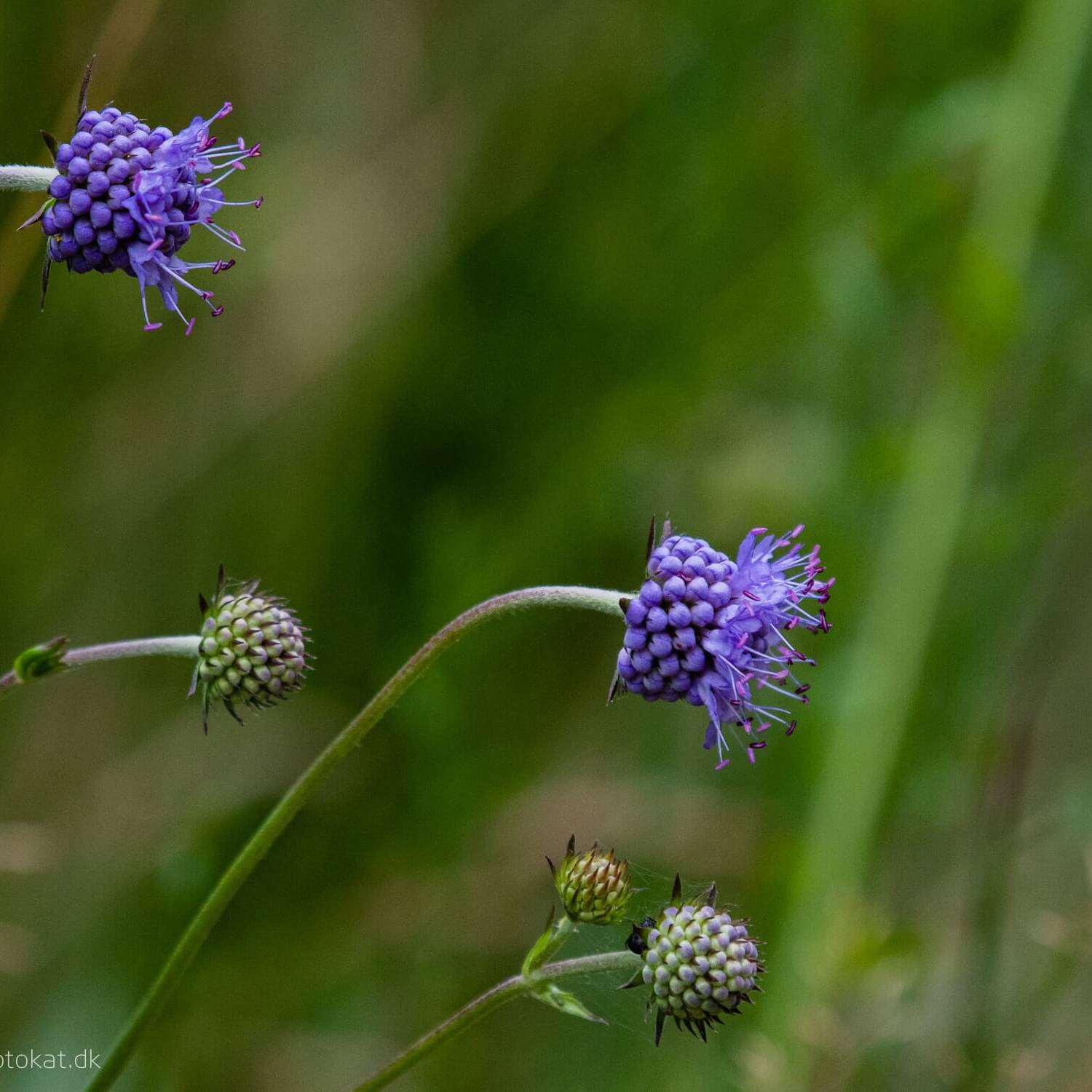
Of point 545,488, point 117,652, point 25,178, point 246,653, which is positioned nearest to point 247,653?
point 246,653

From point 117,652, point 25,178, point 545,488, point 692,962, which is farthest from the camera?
point 545,488

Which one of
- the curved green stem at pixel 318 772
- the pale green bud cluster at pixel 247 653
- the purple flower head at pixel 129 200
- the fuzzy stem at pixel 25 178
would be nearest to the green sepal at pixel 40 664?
the pale green bud cluster at pixel 247 653

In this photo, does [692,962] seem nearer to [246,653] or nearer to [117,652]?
[246,653]

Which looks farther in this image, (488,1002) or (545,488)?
(545,488)

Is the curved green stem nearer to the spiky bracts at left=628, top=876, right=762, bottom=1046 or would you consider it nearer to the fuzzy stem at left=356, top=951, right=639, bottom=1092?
the fuzzy stem at left=356, top=951, right=639, bottom=1092

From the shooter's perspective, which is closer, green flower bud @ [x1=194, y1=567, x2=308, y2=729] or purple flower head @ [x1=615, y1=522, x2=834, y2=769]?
purple flower head @ [x1=615, y1=522, x2=834, y2=769]

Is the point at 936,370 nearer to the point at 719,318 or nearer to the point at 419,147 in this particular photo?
the point at 719,318

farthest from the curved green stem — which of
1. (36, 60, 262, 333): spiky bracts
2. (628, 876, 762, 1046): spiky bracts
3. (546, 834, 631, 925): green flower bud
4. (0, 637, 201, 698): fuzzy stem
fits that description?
(36, 60, 262, 333): spiky bracts
